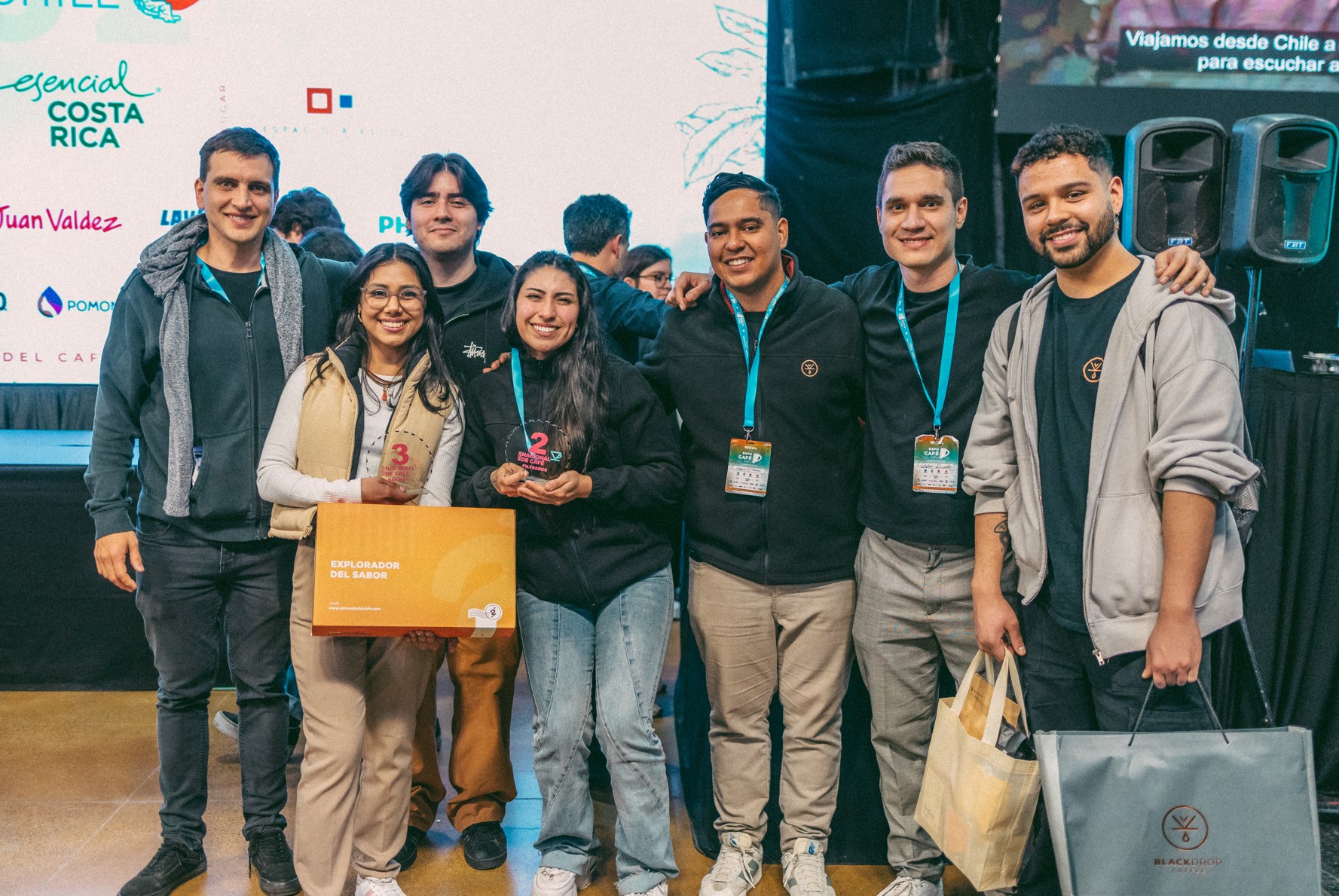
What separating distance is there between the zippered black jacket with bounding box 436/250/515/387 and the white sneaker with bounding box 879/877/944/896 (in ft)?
5.57

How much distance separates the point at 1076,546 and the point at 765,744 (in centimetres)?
98

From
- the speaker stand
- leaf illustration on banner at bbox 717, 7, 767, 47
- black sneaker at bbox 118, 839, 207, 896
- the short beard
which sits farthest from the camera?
leaf illustration on banner at bbox 717, 7, 767, 47

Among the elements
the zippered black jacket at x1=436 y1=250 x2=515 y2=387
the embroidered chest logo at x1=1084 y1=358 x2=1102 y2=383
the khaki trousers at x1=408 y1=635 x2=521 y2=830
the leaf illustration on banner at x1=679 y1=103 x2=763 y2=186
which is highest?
the leaf illustration on banner at x1=679 y1=103 x2=763 y2=186

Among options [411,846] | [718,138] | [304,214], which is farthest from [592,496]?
[718,138]

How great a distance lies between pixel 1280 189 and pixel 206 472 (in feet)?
10.0

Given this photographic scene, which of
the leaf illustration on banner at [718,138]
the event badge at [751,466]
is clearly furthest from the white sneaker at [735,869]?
the leaf illustration on banner at [718,138]

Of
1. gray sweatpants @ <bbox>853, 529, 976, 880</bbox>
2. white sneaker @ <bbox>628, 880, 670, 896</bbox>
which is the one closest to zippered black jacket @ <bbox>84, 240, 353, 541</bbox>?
white sneaker @ <bbox>628, 880, 670, 896</bbox>

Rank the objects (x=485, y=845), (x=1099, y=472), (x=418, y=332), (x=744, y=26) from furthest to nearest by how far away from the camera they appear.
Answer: (x=744, y=26) < (x=485, y=845) < (x=418, y=332) < (x=1099, y=472)

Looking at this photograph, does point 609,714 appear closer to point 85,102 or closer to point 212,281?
point 212,281

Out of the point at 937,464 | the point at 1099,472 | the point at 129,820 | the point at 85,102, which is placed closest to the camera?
the point at 1099,472

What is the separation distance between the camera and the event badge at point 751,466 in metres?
2.47

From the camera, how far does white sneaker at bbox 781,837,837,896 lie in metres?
2.52

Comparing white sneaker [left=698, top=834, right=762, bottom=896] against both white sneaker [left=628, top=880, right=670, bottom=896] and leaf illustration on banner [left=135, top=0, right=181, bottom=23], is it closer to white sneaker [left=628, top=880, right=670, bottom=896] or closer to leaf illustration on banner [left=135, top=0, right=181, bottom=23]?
white sneaker [left=628, top=880, right=670, bottom=896]

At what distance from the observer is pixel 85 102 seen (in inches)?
169
